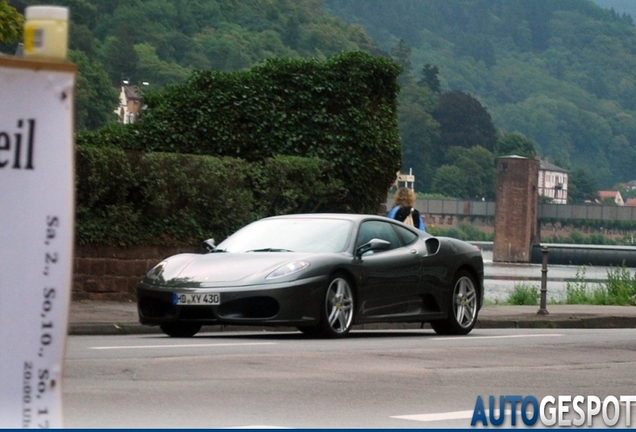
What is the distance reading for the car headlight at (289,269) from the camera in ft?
44.0

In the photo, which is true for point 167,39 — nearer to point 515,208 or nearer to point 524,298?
point 515,208

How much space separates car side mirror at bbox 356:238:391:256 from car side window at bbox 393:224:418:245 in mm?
695

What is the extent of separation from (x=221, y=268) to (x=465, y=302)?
11.3ft

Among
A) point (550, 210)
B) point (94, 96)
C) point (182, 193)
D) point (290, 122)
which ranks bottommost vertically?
point (182, 193)

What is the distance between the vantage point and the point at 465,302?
15.7 metres

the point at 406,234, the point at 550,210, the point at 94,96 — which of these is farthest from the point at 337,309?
the point at 550,210

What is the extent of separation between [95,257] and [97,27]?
16452 cm

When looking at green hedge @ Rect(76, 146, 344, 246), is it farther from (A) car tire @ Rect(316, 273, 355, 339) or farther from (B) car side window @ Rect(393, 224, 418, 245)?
(A) car tire @ Rect(316, 273, 355, 339)

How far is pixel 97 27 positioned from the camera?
589 feet

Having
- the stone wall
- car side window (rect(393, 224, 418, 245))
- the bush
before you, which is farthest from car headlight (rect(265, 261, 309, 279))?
the bush

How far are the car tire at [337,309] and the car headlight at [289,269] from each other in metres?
0.35

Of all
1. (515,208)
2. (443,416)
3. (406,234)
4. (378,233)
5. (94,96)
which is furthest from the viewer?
(515,208)

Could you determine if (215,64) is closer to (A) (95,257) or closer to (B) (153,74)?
(B) (153,74)

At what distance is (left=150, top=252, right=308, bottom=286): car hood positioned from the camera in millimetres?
13406
